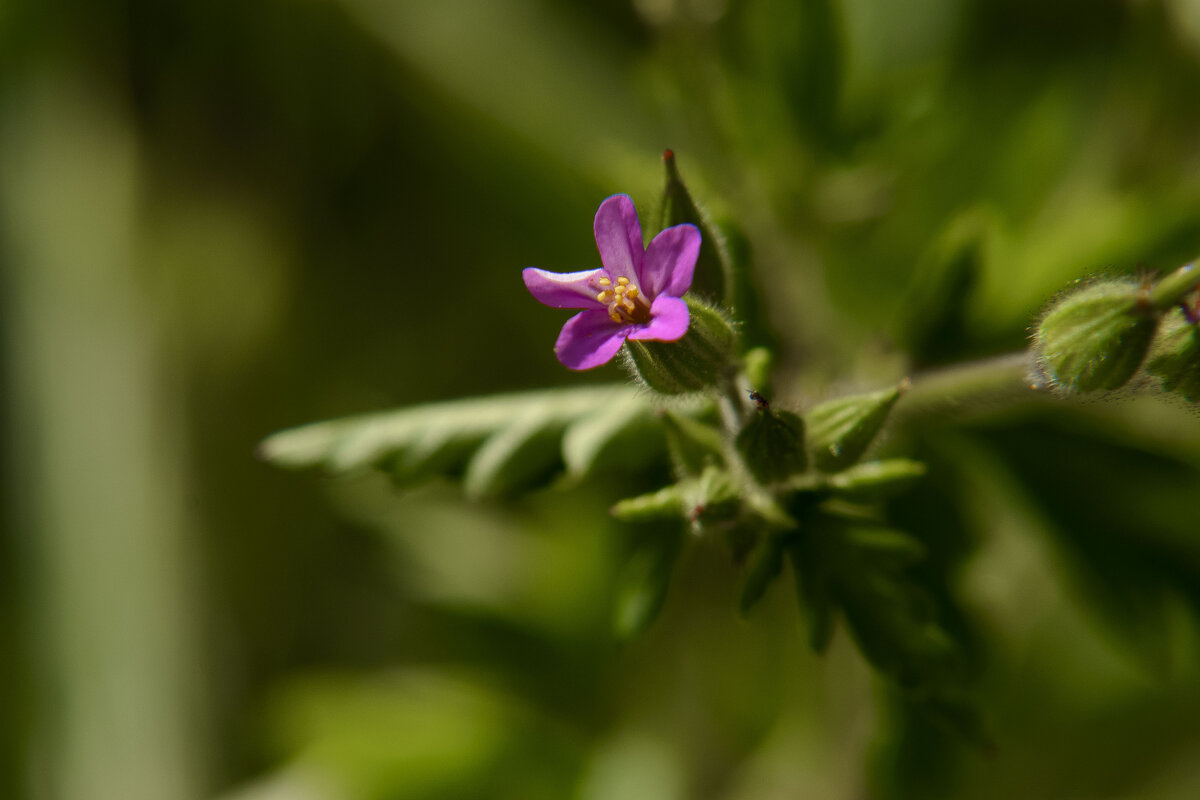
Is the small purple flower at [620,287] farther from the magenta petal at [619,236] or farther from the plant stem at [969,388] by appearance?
the plant stem at [969,388]

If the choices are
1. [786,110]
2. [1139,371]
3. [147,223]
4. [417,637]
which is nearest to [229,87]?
[147,223]

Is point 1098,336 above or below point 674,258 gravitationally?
below

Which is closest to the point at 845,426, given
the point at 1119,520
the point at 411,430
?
the point at 411,430

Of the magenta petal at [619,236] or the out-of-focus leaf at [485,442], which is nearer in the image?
the magenta petal at [619,236]

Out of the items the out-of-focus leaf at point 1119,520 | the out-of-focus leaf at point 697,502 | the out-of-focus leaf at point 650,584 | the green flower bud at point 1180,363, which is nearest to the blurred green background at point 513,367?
the out-of-focus leaf at point 1119,520

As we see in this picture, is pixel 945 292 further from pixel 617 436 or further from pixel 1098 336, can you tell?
pixel 617 436

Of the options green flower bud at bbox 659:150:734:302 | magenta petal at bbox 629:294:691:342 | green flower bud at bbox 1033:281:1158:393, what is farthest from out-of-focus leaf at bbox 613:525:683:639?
green flower bud at bbox 1033:281:1158:393
